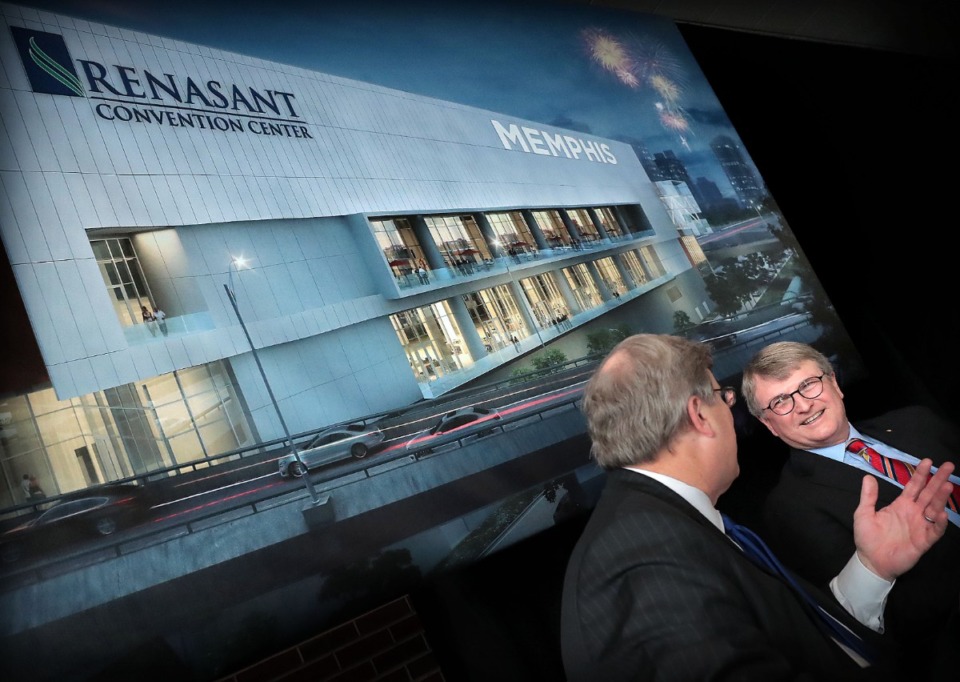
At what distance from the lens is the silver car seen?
7.35 ft

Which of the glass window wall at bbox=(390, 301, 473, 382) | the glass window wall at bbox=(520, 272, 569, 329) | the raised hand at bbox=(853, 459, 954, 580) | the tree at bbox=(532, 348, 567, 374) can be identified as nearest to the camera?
the raised hand at bbox=(853, 459, 954, 580)

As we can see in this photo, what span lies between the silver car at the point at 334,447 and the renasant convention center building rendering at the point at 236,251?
0.06m

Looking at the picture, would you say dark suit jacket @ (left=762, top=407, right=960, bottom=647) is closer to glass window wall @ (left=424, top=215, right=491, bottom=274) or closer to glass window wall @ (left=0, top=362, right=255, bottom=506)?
glass window wall @ (left=424, top=215, right=491, bottom=274)

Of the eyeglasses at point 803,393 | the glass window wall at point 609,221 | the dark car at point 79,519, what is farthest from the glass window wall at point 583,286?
the dark car at point 79,519

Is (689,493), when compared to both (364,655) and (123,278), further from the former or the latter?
(123,278)

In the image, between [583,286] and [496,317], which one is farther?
[583,286]

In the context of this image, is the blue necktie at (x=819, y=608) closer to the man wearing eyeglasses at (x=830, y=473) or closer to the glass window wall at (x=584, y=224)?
the man wearing eyeglasses at (x=830, y=473)

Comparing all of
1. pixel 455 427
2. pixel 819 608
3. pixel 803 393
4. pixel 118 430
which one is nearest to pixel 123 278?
pixel 118 430

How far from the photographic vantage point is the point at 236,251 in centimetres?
235

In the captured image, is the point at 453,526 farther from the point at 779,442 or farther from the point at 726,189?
the point at 726,189

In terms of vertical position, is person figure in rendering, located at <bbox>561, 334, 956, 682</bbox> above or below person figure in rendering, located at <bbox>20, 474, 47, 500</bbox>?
below

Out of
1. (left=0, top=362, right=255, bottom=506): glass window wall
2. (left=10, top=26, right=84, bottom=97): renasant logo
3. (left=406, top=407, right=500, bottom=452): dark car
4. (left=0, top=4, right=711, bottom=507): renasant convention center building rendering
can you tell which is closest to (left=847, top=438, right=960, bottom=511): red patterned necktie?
(left=0, top=4, right=711, bottom=507): renasant convention center building rendering

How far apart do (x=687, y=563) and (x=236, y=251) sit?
6.22 feet

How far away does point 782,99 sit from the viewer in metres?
5.64
